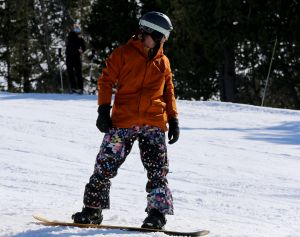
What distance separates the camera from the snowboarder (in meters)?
4.37

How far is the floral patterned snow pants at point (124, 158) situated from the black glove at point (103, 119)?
0.08 metres

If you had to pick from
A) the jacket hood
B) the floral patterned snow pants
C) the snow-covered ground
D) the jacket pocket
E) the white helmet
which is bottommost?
the snow-covered ground

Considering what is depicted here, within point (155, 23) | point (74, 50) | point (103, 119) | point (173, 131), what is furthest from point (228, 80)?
point (103, 119)

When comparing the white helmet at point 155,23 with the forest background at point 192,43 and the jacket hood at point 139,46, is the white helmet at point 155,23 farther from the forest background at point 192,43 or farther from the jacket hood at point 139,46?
the forest background at point 192,43

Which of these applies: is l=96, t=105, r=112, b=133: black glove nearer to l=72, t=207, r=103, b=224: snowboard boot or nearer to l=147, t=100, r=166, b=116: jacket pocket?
l=147, t=100, r=166, b=116: jacket pocket

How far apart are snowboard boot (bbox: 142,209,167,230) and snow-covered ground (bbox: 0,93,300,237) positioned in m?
0.21

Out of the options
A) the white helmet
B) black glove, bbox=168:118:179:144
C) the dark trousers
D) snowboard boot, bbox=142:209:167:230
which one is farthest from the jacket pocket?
the dark trousers

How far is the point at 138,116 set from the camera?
4359mm

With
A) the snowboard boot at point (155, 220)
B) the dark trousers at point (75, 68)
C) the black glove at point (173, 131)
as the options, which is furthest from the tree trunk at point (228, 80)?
the snowboard boot at point (155, 220)

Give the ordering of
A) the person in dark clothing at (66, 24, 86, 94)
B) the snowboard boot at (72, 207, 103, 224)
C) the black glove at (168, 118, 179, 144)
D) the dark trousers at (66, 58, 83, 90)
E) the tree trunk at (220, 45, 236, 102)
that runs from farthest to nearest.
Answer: the tree trunk at (220, 45, 236, 102)
the dark trousers at (66, 58, 83, 90)
the person in dark clothing at (66, 24, 86, 94)
the black glove at (168, 118, 179, 144)
the snowboard boot at (72, 207, 103, 224)

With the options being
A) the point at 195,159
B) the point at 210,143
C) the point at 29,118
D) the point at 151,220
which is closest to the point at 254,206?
the point at 151,220

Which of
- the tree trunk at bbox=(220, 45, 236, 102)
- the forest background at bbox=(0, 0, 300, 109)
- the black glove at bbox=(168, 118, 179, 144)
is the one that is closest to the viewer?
the black glove at bbox=(168, 118, 179, 144)

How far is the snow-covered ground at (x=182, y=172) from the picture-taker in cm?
499

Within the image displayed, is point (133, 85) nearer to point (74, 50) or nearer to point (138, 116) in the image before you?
point (138, 116)
